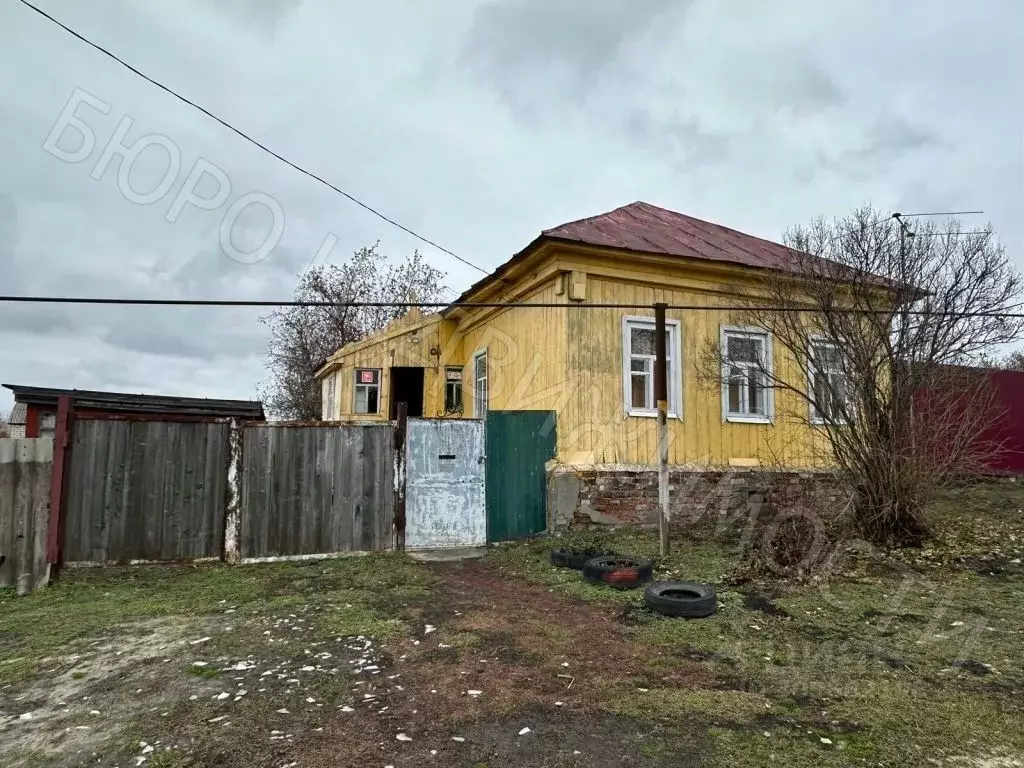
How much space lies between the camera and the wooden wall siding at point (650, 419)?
926 cm

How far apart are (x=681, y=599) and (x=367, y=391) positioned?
10934 millimetres

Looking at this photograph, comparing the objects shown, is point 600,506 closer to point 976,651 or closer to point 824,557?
point 824,557

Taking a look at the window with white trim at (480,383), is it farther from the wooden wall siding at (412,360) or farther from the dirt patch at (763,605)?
the dirt patch at (763,605)

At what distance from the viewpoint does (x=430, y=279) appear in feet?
91.7

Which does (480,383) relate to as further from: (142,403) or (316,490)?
(142,403)

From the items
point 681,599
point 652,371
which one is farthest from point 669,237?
point 681,599

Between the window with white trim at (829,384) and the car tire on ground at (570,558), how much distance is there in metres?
3.56

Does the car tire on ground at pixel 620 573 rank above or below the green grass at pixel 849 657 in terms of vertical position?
above

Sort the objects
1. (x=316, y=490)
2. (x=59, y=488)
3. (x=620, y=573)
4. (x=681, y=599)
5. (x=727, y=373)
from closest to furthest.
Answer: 1. (x=681, y=599)
2. (x=620, y=573)
3. (x=59, y=488)
4. (x=316, y=490)
5. (x=727, y=373)

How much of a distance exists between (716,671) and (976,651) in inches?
82.4

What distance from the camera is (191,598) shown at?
6172 mm

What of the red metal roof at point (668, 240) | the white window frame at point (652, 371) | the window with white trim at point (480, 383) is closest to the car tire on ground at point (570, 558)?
the white window frame at point (652, 371)

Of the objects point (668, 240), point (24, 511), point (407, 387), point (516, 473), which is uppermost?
point (668, 240)

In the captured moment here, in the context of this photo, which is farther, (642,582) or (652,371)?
(652,371)
